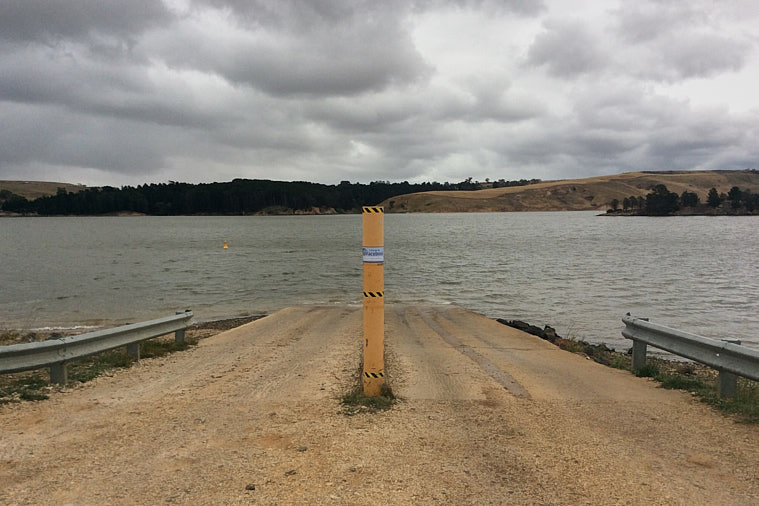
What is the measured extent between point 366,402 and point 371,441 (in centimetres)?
108

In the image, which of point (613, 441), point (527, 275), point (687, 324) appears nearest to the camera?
point (613, 441)

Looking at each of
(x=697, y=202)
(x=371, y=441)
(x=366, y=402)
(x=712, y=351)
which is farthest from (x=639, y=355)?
(x=697, y=202)

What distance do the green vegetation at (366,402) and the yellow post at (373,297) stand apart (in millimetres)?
104

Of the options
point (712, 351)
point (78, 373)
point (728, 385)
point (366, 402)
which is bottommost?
point (78, 373)

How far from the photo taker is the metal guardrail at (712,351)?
A: 236 inches

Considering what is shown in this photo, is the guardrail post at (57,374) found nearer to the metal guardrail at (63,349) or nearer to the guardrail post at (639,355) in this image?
the metal guardrail at (63,349)

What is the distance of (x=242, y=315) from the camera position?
62.5 feet

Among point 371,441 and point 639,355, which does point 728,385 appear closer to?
point 639,355

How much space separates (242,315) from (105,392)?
12.4 meters

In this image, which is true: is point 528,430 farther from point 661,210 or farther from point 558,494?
point 661,210

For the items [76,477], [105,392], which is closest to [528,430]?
[76,477]

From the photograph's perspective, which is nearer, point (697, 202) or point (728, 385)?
point (728, 385)

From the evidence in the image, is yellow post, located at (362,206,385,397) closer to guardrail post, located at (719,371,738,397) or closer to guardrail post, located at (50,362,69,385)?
guardrail post, located at (50,362,69,385)

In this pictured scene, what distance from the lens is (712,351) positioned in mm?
6531
